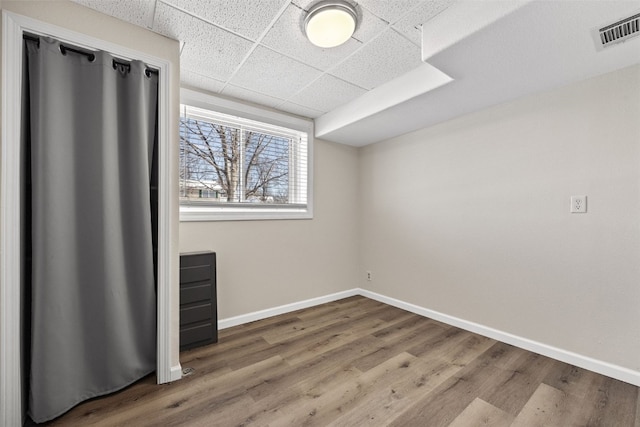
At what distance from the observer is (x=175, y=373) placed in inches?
75.9

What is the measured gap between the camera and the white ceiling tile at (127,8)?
5.42ft

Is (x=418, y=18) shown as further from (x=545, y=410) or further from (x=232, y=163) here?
(x=545, y=410)

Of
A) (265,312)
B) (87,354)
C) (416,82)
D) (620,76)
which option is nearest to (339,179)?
(416,82)

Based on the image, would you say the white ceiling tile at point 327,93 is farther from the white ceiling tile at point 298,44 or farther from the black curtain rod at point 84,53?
the black curtain rod at point 84,53

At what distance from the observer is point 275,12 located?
5.67 feet

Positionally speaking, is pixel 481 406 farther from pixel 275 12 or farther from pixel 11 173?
pixel 11 173

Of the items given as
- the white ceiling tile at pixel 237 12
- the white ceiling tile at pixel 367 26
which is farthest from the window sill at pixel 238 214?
the white ceiling tile at pixel 367 26

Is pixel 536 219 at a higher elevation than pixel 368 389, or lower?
higher

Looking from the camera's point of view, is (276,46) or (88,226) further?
(276,46)

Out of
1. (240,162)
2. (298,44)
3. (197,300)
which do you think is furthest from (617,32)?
(197,300)

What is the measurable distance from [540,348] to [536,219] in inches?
42.7

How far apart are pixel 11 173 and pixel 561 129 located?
12.1 feet

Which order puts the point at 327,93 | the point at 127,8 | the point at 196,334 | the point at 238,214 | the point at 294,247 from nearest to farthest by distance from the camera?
the point at 127,8 → the point at 196,334 → the point at 327,93 → the point at 238,214 → the point at 294,247

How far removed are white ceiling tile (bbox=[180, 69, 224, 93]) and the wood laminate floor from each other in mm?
2430
